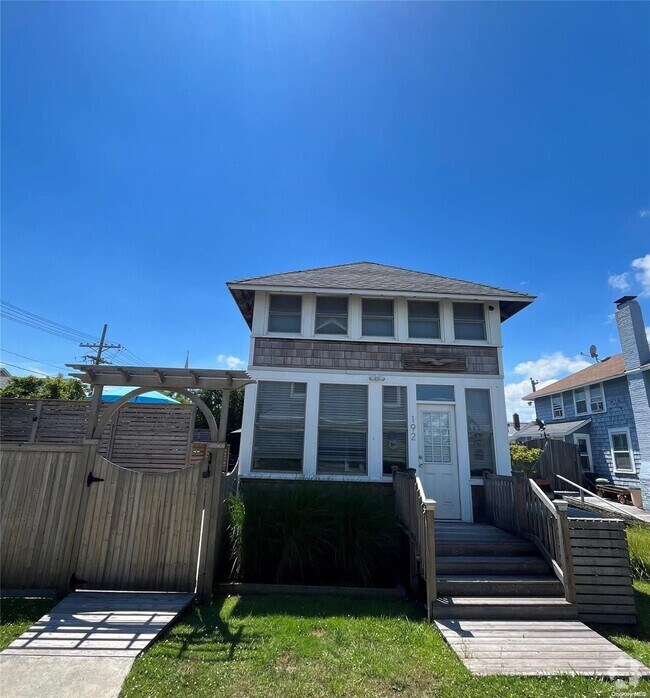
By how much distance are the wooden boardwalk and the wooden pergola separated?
3691mm

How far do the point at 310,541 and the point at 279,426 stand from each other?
2761 mm

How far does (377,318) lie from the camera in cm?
834

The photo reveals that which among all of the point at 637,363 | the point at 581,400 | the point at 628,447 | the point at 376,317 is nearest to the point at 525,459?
the point at 628,447

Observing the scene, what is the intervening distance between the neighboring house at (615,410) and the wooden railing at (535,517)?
32.9 feet

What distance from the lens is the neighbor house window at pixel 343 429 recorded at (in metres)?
7.48

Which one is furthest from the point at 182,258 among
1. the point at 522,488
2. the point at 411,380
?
the point at 522,488

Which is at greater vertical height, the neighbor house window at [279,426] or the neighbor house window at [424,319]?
the neighbor house window at [424,319]

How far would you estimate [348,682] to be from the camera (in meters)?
2.90

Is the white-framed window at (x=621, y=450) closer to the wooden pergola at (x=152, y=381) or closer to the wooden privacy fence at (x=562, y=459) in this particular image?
the wooden privacy fence at (x=562, y=459)

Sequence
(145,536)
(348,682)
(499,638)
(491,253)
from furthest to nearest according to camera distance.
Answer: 1. (491,253)
2. (145,536)
3. (499,638)
4. (348,682)

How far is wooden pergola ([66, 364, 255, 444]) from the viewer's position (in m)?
4.95

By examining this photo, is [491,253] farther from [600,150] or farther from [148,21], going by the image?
[148,21]

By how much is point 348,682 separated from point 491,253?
37.2 feet

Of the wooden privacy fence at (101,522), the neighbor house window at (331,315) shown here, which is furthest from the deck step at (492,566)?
the neighbor house window at (331,315)
